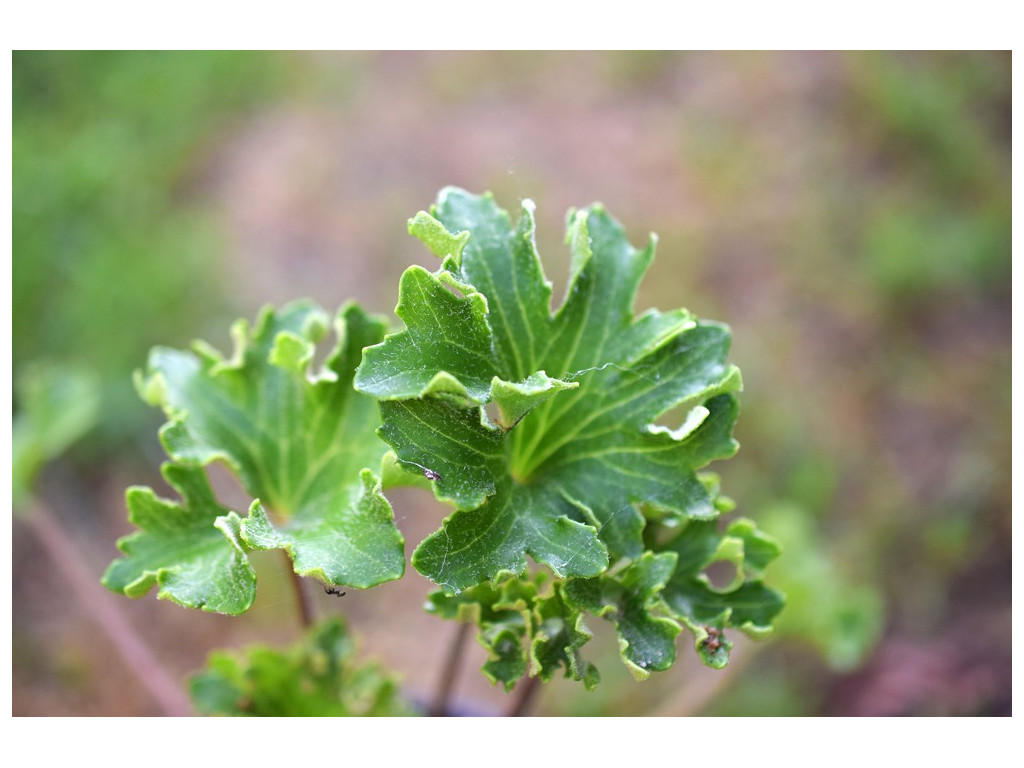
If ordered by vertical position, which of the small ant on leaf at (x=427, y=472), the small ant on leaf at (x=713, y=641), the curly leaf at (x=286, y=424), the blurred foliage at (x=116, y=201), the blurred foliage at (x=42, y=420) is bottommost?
the small ant on leaf at (x=713, y=641)

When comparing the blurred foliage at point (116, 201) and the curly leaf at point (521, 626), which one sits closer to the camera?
the curly leaf at point (521, 626)

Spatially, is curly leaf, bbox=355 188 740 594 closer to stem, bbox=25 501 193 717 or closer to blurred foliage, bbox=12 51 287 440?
stem, bbox=25 501 193 717

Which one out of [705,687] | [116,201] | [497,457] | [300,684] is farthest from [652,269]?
[497,457]

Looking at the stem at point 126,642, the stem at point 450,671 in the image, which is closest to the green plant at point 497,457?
the stem at point 450,671

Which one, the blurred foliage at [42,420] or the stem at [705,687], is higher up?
the blurred foliage at [42,420]

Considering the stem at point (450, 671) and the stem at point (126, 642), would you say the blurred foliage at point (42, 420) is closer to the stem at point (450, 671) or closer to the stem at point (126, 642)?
the stem at point (126, 642)

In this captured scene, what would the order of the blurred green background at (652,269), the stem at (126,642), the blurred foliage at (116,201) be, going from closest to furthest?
the stem at (126,642) → the blurred green background at (652,269) → the blurred foliage at (116,201)
